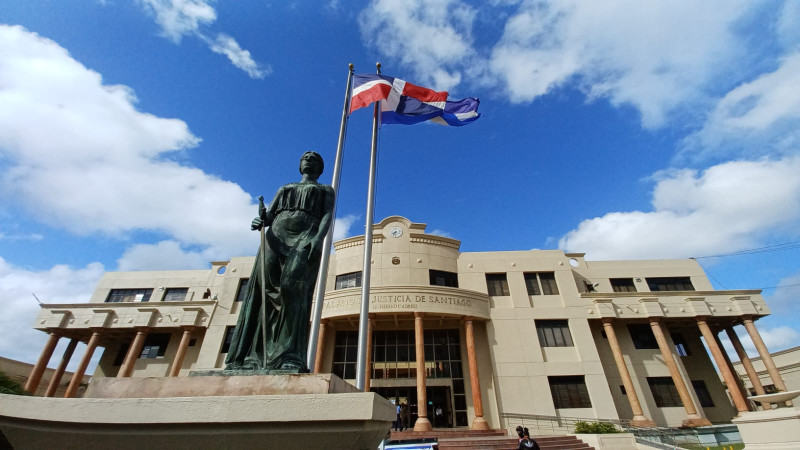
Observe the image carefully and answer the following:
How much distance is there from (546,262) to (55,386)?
34.1 metres

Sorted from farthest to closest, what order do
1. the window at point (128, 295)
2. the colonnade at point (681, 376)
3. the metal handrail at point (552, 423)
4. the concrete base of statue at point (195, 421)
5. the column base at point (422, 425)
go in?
the window at point (128, 295), the colonnade at point (681, 376), the metal handrail at point (552, 423), the column base at point (422, 425), the concrete base of statue at point (195, 421)

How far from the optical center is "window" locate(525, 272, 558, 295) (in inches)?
959

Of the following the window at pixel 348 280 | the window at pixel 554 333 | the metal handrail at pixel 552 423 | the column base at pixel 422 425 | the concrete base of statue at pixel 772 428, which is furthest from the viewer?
the window at pixel 348 280

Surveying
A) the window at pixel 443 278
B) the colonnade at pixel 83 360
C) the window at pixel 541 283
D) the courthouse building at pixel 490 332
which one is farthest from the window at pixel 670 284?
the colonnade at pixel 83 360

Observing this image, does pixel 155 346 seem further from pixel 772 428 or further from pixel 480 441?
pixel 772 428

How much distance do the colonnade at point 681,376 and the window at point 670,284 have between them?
3.65 meters

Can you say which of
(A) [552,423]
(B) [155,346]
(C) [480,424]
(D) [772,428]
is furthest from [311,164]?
(B) [155,346]

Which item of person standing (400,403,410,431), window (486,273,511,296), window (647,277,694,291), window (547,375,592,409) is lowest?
person standing (400,403,410,431)

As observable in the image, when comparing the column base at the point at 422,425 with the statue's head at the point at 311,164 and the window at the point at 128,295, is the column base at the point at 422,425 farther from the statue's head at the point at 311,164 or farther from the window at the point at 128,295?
the window at the point at 128,295

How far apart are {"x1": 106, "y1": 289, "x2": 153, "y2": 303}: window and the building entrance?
20.7 m

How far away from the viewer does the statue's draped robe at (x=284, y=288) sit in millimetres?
4008

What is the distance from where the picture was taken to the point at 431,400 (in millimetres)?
21672

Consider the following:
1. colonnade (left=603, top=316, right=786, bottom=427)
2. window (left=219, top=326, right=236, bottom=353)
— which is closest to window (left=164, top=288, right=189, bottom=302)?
window (left=219, top=326, right=236, bottom=353)

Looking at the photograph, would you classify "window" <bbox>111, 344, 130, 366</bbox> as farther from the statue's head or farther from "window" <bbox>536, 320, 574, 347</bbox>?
the statue's head
